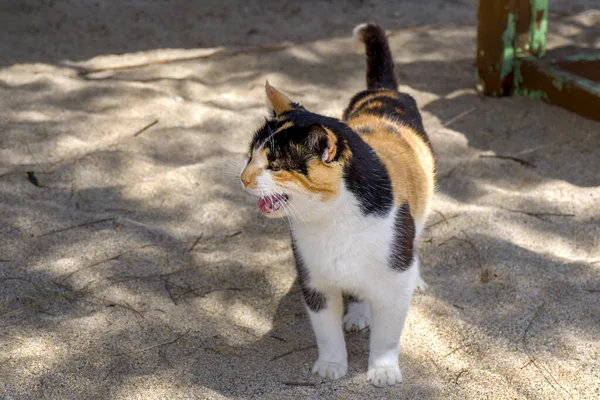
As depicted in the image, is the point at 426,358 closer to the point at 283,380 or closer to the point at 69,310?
the point at 283,380

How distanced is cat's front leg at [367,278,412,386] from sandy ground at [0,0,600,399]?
0.06 meters

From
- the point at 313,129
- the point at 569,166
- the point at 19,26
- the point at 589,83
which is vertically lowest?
the point at 569,166

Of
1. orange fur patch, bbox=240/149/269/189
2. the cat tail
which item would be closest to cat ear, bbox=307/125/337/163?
orange fur patch, bbox=240/149/269/189

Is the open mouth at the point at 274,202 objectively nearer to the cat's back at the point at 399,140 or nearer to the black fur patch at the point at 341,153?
the black fur patch at the point at 341,153

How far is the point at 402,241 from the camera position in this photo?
88.2 inches

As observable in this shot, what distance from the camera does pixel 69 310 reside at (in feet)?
8.59

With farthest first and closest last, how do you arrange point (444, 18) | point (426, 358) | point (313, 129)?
point (444, 18)
point (426, 358)
point (313, 129)

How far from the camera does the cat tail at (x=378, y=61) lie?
3.18 metres

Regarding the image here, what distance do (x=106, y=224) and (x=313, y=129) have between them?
150cm

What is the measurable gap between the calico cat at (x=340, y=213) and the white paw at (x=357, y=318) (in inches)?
11.3

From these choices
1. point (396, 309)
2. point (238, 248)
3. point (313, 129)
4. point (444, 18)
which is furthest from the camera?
point (444, 18)

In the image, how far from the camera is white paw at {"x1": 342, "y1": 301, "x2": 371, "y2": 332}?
2723mm

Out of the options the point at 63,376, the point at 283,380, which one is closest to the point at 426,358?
the point at 283,380

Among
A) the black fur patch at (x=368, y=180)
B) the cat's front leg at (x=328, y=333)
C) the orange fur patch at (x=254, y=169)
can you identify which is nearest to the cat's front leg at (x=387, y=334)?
the cat's front leg at (x=328, y=333)
